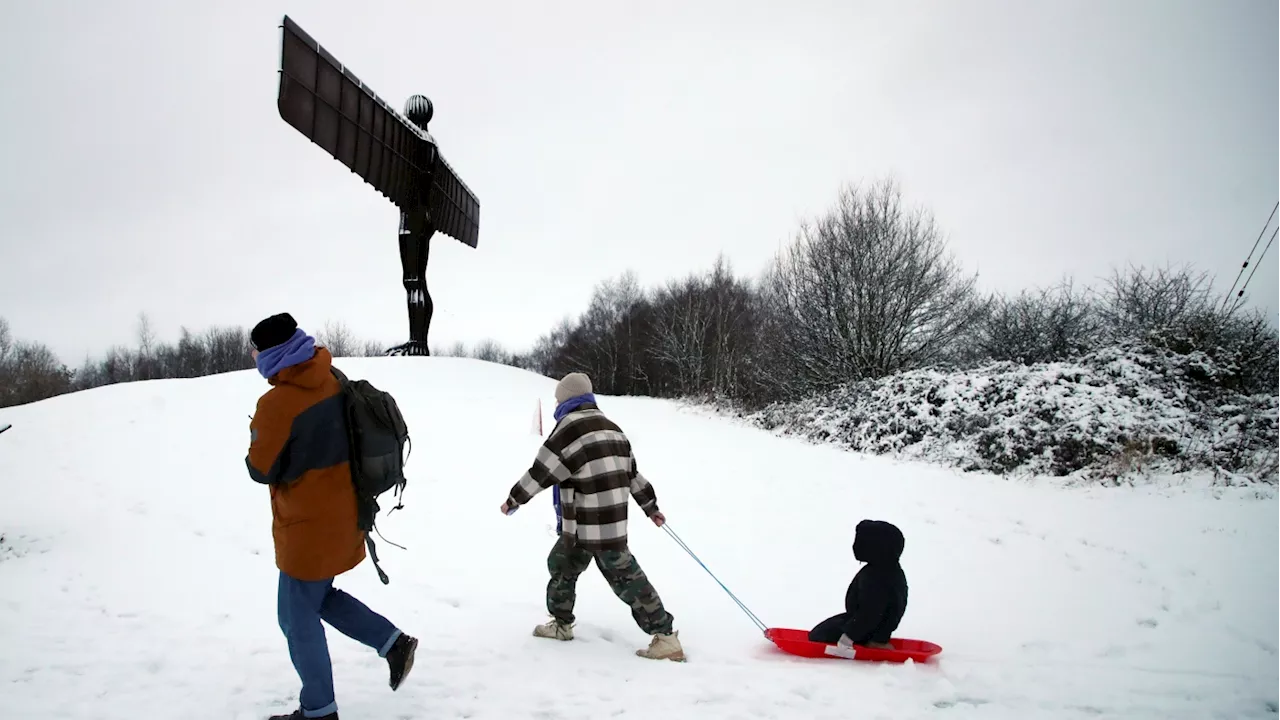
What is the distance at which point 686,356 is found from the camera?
121 feet

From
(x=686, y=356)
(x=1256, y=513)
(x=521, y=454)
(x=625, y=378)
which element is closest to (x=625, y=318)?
(x=625, y=378)

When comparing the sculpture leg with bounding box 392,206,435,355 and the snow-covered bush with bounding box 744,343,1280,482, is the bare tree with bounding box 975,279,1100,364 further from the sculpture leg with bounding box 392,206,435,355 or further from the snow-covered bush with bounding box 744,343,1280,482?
the sculpture leg with bounding box 392,206,435,355

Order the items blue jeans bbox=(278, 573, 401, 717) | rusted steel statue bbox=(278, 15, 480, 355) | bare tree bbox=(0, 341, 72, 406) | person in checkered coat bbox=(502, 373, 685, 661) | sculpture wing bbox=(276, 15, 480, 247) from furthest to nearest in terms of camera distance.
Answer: bare tree bbox=(0, 341, 72, 406), rusted steel statue bbox=(278, 15, 480, 355), sculpture wing bbox=(276, 15, 480, 247), person in checkered coat bbox=(502, 373, 685, 661), blue jeans bbox=(278, 573, 401, 717)

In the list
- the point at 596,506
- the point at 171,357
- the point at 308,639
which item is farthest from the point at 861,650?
the point at 171,357

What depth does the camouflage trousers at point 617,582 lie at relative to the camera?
355cm

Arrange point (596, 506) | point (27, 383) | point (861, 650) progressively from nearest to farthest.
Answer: point (596, 506)
point (861, 650)
point (27, 383)

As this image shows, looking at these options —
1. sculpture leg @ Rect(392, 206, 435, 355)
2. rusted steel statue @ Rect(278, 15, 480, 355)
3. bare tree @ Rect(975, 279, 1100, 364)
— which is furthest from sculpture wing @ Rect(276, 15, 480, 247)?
bare tree @ Rect(975, 279, 1100, 364)

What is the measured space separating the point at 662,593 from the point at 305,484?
3.35 meters

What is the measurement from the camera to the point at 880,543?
3.62 m

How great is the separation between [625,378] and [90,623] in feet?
132

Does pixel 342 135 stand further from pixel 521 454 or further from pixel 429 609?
pixel 429 609

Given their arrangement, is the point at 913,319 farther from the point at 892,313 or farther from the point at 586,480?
the point at 586,480

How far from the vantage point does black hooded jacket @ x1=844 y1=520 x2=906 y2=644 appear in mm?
3629

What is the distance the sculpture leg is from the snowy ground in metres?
7.59
